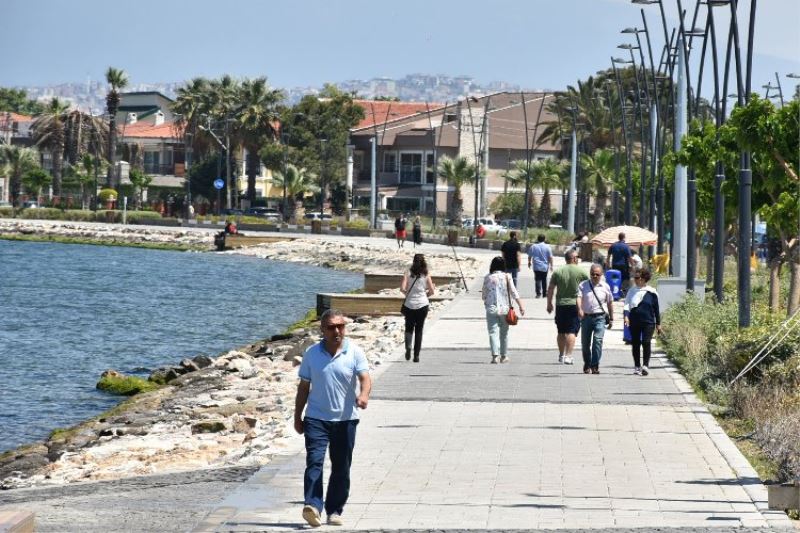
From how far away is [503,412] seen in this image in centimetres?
1617

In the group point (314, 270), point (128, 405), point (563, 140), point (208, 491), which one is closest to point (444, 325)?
point (128, 405)

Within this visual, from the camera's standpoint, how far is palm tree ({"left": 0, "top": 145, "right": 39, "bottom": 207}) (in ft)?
403

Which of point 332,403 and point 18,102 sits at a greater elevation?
point 18,102

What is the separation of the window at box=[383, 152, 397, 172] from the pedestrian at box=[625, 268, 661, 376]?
90425 mm

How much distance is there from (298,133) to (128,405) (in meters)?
90.6

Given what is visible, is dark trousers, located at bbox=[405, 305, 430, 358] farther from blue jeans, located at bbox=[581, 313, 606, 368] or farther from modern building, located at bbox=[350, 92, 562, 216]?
modern building, located at bbox=[350, 92, 562, 216]

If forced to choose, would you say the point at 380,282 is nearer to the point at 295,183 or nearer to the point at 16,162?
the point at 295,183

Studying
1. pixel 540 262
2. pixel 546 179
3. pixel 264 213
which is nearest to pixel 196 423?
pixel 540 262

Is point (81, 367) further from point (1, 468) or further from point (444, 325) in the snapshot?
point (1, 468)

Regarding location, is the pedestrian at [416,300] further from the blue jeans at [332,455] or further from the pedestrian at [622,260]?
the pedestrian at [622,260]

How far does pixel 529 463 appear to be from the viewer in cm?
1286

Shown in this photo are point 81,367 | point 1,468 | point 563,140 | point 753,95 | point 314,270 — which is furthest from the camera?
point 563,140

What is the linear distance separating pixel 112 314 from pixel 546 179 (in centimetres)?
→ 5362

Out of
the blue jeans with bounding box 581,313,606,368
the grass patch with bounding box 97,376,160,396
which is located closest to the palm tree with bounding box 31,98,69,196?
the grass patch with bounding box 97,376,160,396
